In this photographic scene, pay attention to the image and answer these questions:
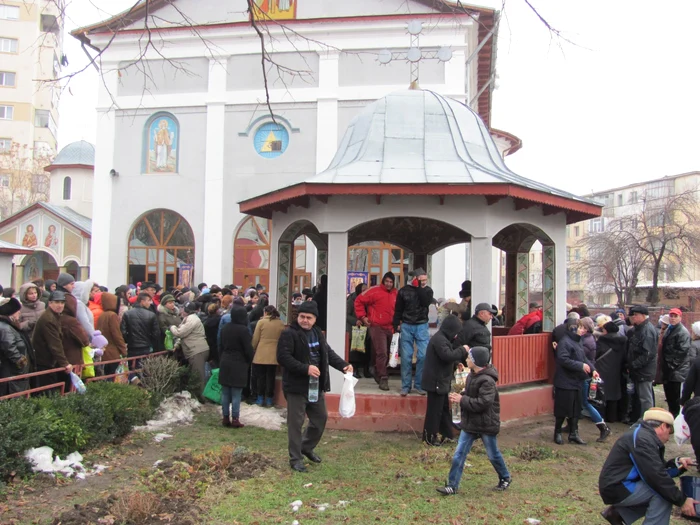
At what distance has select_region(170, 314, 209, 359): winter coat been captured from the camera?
10.1 metres

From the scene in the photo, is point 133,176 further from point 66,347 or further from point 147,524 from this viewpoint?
point 147,524

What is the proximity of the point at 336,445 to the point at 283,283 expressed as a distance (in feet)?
12.9

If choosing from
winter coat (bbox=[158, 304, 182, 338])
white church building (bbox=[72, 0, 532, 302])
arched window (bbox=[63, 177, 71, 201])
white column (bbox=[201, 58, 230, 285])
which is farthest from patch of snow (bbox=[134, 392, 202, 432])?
arched window (bbox=[63, 177, 71, 201])

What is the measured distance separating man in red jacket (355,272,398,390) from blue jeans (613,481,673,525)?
526 centimetres

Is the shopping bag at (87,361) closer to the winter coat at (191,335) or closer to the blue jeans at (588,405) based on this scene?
the winter coat at (191,335)

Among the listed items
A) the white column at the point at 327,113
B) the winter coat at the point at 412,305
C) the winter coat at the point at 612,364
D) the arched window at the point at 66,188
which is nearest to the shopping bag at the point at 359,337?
the winter coat at the point at 412,305

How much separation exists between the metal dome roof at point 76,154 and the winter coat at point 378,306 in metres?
28.7

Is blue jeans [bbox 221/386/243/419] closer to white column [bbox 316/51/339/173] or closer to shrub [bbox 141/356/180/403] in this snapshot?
shrub [bbox 141/356/180/403]

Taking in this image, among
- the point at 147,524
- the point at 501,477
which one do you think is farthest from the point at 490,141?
the point at 147,524

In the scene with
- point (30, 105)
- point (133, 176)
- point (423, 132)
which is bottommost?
point (423, 132)

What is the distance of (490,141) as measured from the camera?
1138cm

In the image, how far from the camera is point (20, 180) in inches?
1634

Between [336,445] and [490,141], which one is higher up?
[490,141]

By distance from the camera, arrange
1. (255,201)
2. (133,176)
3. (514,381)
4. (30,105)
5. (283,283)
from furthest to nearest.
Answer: (30,105) → (133,176) → (283,283) → (255,201) → (514,381)
